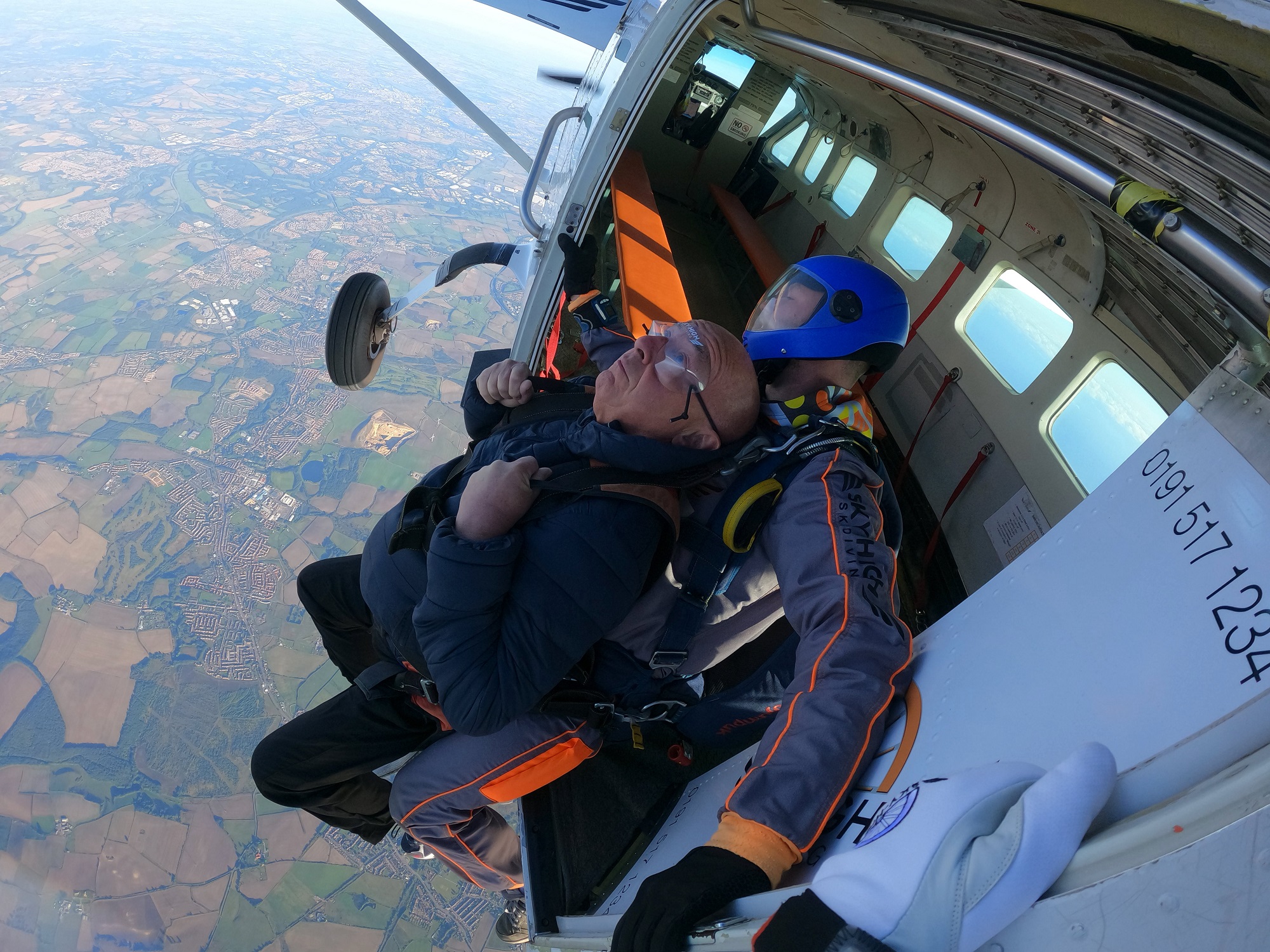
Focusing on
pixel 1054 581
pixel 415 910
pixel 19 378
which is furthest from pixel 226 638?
pixel 1054 581

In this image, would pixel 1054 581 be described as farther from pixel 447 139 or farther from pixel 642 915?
pixel 447 139

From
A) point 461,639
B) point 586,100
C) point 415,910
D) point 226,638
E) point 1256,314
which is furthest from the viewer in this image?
point 226,638

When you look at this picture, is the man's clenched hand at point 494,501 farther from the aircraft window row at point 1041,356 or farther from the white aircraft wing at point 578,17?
the white aircraft wing at point 578,17

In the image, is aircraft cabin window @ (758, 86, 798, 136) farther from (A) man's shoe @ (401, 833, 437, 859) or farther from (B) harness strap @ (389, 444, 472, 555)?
(A) man's shoe @ (401, 833, 437, 859)

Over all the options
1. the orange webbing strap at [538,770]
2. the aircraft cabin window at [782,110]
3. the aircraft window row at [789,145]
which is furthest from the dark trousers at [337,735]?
the aircraft cabin window at [782,110]

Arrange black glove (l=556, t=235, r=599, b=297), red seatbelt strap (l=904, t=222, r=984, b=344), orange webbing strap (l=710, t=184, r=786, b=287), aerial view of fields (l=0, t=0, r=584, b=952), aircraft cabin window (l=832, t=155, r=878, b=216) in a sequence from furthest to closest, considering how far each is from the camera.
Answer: aerial view of fields (l=0, t=0, r=584, b=952)
aircraft cabin window (l=832, t=155, r=878, b=216)
orange webbing strap (l=710, t=184, r=786, b=287)
red seatbelt strap (l=904, t=222, r=984, b=344)
black glove (l=556, t=235, r=599, b=297)

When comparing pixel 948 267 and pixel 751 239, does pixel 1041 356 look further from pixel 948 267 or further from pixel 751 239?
pixel 751 239

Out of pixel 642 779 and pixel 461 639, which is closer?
pixel 461 639

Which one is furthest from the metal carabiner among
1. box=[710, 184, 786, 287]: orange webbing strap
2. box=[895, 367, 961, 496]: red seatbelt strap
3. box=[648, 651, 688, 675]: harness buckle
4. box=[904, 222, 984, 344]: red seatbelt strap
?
box=[710, 184, 786, 287]: orange webbing strap
